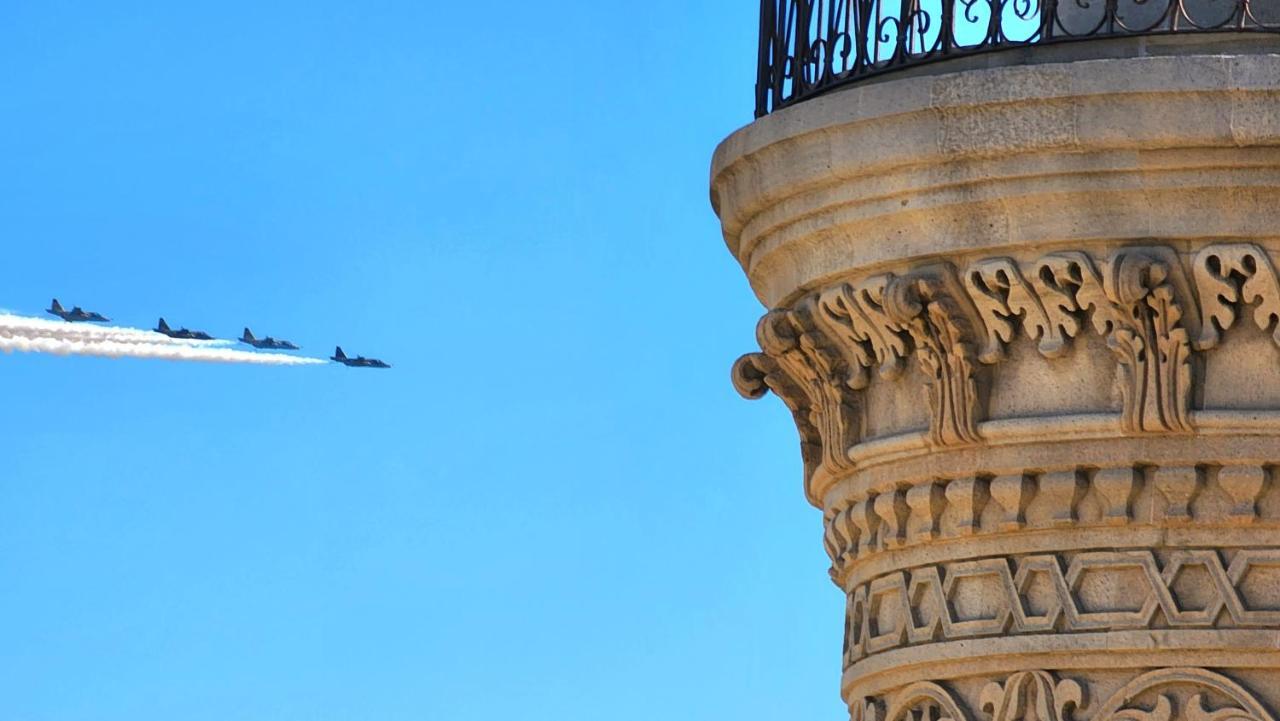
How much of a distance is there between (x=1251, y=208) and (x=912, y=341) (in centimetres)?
117

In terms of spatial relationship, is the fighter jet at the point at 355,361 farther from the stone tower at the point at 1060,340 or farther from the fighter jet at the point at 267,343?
the stone tower at the point at 1060,340

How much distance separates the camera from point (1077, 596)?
25.8 feet

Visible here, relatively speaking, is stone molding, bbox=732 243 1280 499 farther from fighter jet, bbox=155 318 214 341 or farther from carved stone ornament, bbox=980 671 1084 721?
fighter jet, bbox=155 318 214 341

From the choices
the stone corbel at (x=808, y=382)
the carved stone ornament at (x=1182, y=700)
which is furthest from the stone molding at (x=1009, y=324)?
the carved stone ornament at (x=1182, y=700)

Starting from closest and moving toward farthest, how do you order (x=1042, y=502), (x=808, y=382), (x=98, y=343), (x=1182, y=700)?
(x=1182, y=700) → (x=1042, y=502) → (x=808, y=382) → (x=98, y=343)

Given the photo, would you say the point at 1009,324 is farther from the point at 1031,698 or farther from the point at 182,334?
the point at 182,334

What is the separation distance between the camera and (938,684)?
8.16m

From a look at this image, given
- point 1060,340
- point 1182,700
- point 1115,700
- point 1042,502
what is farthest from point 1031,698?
point 1060,340

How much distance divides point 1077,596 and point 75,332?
143 ft

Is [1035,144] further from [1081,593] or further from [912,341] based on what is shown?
[1081,593]

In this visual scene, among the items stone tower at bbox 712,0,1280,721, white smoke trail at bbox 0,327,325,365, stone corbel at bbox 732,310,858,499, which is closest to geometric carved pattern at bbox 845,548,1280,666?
stone tower at bbox 712,0,1280,721

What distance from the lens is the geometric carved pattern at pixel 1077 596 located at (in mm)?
7691

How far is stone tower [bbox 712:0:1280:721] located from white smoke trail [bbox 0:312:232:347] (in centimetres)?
3888

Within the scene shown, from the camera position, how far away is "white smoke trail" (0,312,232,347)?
46844 mm
